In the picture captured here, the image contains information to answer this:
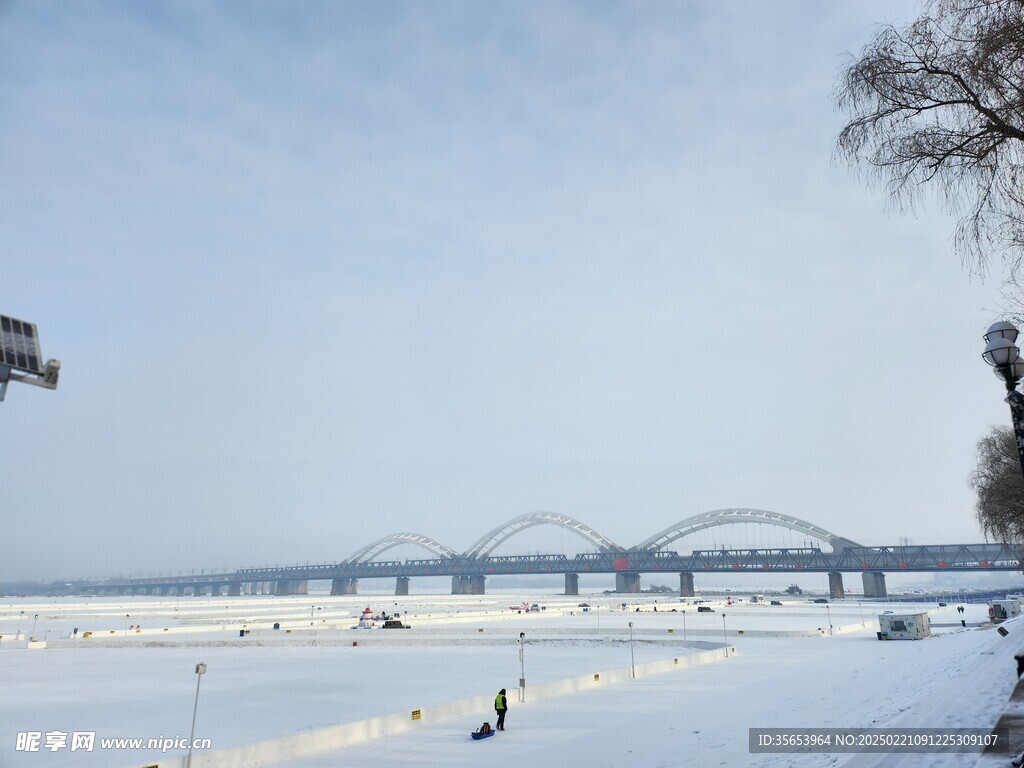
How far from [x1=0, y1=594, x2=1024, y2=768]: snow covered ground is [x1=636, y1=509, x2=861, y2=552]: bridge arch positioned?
5323 inches

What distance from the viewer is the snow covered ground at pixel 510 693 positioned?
16.2 metres

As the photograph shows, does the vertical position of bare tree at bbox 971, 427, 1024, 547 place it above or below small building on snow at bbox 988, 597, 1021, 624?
above

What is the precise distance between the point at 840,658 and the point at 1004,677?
19680 millimetres

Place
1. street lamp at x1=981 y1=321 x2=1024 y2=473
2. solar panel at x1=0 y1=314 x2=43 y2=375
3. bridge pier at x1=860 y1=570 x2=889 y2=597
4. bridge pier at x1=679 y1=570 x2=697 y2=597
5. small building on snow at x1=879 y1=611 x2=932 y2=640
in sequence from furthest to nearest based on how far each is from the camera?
bridge pier at x1=679 y1=570 x2=697 y2=597 → bridge pier at x1=860 y1=570 x2=889 y2=597 → small building on snow at x1=879 y1=611 x2=932 y2=640 → solar panel at x1=0 y1=314 x2=43 y2=375 → street lamp at x1=981 y1=321 x2=1024 y2=473

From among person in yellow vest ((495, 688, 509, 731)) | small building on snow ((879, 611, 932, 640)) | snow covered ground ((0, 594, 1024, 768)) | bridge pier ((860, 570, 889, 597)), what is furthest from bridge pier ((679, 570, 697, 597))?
person in yellow vest ((495, 688, 509, 731))

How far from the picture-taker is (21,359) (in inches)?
398

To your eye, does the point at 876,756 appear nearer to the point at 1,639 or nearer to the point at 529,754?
the point at 529,754

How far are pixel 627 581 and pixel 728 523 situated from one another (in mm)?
34068

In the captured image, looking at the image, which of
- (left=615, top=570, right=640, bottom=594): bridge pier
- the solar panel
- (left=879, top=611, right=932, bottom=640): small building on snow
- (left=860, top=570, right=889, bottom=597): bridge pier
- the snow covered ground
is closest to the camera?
the solar panel

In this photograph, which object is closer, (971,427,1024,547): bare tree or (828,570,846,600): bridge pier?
(971,427,1024,547): bare tree

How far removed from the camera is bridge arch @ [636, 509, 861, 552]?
17350cm

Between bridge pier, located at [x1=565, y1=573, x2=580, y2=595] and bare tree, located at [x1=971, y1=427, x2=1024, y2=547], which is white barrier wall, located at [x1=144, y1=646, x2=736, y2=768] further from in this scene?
bridge pier, located at [x1=565, y1=573, x2=580, y2=595]

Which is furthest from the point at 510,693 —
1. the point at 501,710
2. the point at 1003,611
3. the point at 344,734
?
the point at 1003,611

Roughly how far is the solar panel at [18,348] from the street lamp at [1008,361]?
562 inches
